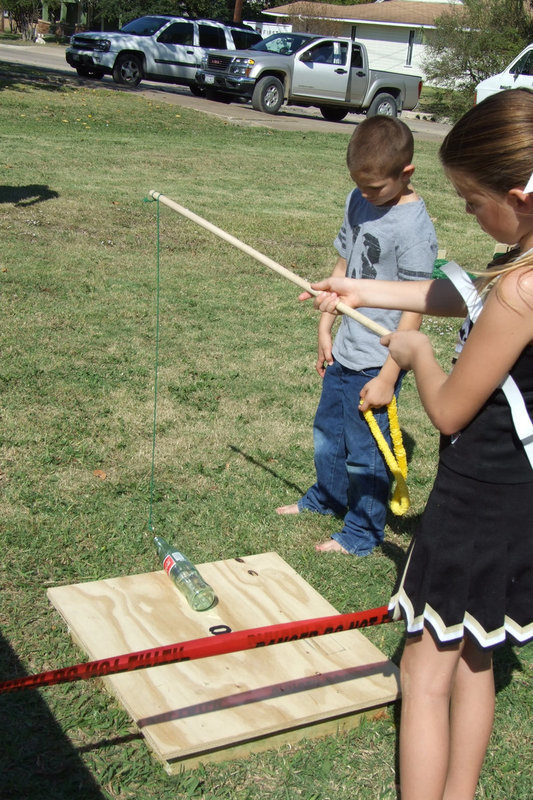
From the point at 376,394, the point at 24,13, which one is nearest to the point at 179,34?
the point at 376,394

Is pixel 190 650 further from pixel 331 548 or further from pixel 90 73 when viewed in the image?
pixel 90 73

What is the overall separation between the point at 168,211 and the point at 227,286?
284cm

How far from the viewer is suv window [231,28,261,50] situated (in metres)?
22.7

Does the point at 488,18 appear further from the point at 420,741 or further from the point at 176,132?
the point at 420,741

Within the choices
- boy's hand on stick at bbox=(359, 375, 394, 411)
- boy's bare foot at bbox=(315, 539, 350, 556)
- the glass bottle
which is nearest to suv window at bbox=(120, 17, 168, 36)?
boy's bare foot at bbox=(315, 539, 350, 556)

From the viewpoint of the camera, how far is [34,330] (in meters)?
6.23

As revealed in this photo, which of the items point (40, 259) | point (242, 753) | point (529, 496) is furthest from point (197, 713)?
point (40, 259)

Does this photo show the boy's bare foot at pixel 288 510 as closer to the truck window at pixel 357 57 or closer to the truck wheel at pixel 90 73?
the truck window at pixel 357 57

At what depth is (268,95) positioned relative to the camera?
20312 millimetres

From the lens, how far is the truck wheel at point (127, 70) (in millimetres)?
20502

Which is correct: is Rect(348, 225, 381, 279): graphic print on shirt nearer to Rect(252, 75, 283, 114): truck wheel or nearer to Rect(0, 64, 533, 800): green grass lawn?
Rect(0, 64, 533, 800): green grass lawn

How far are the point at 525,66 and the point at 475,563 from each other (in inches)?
725

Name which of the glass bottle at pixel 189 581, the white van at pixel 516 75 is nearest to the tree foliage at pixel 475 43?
the white van at pixel 516 75

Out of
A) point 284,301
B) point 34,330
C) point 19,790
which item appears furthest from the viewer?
point 284,301
